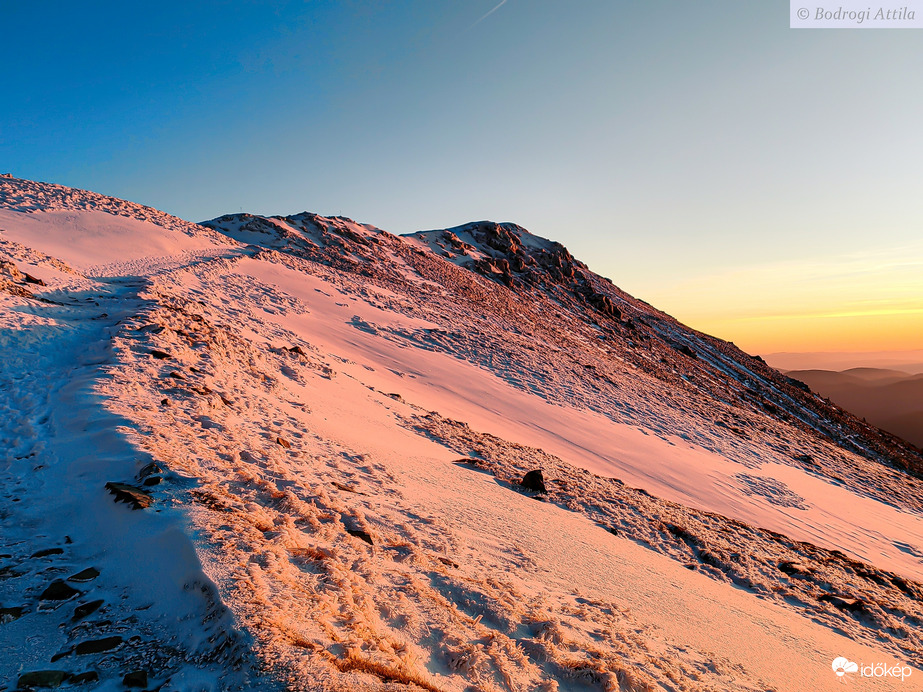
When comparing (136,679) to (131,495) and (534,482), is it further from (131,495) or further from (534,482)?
(534,482)

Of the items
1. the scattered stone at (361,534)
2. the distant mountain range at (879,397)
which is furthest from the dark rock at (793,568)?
the distant mountain range at (879,397)

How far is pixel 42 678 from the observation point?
2.25m

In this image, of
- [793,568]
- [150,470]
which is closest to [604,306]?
[793,568]

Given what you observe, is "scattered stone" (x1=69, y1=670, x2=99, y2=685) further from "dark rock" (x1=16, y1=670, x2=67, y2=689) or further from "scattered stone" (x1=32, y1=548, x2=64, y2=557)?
"scattered stone" (x1=32, y1=548, x2=64, y2=557)

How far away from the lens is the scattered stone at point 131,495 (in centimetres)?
363

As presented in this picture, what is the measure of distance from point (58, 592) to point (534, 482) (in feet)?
22.0

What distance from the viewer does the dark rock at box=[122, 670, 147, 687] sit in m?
2.27

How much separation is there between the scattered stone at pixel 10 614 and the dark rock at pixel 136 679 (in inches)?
39.8

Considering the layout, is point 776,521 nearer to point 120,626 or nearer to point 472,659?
point 472,659

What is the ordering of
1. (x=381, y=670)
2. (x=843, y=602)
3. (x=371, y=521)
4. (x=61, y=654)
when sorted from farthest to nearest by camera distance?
(x=843, y=602)
(x=371, y=521)
(x=381, y=670)
(x=61, y=654)

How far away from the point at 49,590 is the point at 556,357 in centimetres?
2169

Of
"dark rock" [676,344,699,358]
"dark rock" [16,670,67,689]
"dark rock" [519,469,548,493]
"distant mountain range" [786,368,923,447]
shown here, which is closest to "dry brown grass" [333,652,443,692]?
"dark rock" [16,670,67,689]

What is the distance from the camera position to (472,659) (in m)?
3.05

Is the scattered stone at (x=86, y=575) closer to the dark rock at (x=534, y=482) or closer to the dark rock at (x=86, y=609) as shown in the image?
the dark rock at (x=86, y=609)
